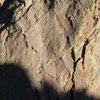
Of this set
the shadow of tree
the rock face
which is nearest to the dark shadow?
the rock face

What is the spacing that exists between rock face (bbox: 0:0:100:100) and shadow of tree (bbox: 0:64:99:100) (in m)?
0.14

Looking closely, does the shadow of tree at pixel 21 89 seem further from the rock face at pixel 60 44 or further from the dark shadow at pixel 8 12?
the dark shadow at pixel 8 12

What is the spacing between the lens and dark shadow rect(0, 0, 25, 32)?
11.5m

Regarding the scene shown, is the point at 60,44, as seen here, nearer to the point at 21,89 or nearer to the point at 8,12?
the point at 21,89

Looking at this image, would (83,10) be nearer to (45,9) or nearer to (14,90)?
(45,9)

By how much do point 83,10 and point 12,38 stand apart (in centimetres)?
222

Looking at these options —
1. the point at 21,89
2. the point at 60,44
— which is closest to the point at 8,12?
the point at 60,44

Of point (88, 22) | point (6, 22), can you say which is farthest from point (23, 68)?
point (88, 22)

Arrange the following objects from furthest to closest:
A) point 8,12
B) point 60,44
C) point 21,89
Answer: point 8,12 → point 21,89 → point 60,44

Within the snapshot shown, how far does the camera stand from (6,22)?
11609 mm

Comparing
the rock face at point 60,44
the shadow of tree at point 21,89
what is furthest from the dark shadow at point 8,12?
the shadow of tree at point 21,89

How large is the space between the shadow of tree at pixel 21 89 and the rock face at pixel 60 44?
143 millimetres

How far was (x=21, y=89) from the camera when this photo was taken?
1116 cm

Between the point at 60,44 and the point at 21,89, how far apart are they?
1729 mm
